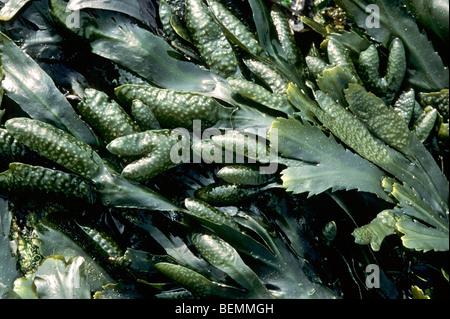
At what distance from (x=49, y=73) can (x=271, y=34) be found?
0.65m

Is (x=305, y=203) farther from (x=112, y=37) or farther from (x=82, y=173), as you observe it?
(x=112, y=37)

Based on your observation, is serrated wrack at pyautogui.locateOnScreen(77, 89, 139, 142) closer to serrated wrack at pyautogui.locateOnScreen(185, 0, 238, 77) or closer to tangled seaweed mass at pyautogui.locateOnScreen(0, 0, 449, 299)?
tangled seaweed mass at pyautogui.locateOnScreen(0, 0, 449, 299)

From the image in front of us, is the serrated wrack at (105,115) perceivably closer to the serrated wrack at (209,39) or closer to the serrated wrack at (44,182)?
the serrated wrack at (44,182)

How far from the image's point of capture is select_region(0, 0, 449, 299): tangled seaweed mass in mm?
1080

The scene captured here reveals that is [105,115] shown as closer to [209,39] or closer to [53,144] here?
[53,144]

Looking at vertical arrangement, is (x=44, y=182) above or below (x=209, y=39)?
below

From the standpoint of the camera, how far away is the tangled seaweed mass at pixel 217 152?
1.08 meters

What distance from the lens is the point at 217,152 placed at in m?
1.11

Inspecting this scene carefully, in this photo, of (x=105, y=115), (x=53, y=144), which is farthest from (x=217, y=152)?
(x=53, y=144)


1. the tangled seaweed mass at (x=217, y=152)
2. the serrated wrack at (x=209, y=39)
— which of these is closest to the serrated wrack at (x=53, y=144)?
the tangled seaweed mass at (x=217, y=152)

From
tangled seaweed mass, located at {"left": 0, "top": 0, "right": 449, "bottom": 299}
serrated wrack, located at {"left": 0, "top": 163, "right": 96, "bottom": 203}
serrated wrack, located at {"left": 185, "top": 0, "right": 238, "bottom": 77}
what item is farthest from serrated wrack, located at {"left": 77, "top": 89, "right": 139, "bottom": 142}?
serrated wrack, located at {"left": 185, "top": 0, "right": 238, "bottom": 77}

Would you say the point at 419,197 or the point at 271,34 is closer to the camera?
the point at 419,197
